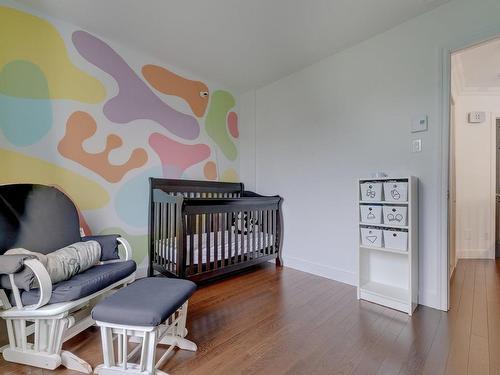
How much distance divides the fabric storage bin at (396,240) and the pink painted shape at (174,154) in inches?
89.2

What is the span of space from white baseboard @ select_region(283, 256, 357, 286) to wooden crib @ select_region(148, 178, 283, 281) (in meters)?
0.17

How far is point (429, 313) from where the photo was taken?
6.22 feet

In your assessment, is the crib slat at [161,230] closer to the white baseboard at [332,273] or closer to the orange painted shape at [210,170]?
the orange painted shape at [210,170]

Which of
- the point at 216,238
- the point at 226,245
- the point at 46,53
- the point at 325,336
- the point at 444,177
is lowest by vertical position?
the point at 325,336

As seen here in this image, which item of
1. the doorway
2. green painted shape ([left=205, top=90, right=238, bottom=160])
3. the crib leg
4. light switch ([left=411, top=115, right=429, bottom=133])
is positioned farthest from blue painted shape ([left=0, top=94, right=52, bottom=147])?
the doorway

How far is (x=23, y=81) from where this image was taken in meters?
2.00

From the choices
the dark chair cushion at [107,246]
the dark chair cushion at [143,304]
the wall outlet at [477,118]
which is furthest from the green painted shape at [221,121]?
the wall outlet at [477,118]

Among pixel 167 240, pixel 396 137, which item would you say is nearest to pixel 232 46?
pixel 396 137

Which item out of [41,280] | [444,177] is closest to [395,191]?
[444,177]

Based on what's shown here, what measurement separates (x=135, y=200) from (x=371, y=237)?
2318mm

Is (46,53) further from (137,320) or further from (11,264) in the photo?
(137,320)

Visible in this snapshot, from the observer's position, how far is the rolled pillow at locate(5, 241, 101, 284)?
4.73 ft

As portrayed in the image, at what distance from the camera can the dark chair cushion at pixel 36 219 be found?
1603mm

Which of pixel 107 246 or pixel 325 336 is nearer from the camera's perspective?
pixel 325 336
